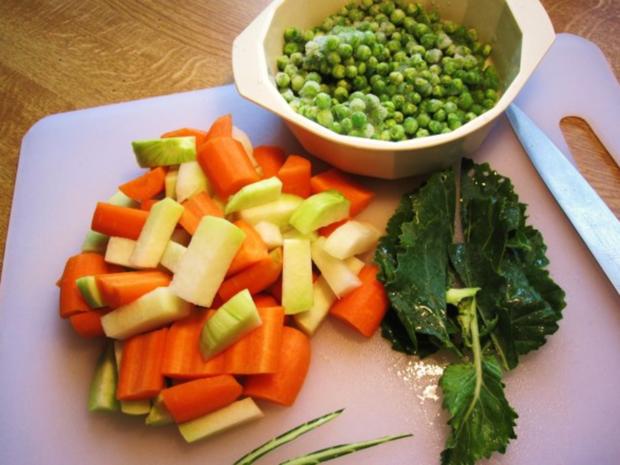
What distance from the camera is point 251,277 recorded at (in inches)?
72.0

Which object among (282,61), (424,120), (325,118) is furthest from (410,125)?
(282,61)

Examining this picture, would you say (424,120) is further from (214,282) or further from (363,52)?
(214,282)

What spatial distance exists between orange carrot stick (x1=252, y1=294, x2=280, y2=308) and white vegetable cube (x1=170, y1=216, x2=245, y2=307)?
0.61 ft

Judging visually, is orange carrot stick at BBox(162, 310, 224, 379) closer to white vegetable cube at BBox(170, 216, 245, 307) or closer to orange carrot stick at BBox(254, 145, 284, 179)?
white vegetable cube at BBox(170, 216, 245, 307)

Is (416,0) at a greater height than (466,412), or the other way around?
(416,0)

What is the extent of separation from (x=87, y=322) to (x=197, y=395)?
478 millimetres

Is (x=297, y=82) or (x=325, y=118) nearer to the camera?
(x=325, y=118)

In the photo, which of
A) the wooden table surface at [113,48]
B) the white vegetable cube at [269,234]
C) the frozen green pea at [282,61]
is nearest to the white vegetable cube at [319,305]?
the white vegetable cube at [269,234]

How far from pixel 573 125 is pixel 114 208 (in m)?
1.87

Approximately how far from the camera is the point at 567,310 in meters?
1.90

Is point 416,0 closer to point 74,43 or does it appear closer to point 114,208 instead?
point 114,208

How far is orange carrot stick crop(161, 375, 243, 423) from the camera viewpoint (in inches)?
66.7

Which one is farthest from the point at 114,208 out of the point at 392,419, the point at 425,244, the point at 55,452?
the point at 392,419

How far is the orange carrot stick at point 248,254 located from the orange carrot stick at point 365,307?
322 mm
